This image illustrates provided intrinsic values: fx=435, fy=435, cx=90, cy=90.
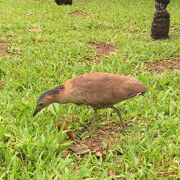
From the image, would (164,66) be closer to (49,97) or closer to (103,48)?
(103,48)

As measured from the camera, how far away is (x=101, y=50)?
897 cm

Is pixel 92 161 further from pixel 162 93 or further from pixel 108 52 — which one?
pixel 108 52

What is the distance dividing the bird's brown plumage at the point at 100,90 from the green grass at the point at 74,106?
437 millimetres

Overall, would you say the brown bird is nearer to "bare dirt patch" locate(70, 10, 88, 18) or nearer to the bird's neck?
the bird's neck

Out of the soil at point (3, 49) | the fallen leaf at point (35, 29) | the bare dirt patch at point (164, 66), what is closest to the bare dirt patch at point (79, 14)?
the fallen leaf at point (35, 29)

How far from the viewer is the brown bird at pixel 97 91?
445 cm

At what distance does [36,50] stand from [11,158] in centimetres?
475

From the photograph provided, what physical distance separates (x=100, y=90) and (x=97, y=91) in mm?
35

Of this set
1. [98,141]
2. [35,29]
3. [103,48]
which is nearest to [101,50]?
[103,48]

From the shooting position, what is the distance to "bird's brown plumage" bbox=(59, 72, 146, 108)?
445 centimetres

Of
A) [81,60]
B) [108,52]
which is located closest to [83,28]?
[108,52]

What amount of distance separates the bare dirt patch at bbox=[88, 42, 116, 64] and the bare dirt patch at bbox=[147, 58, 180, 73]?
3.27ft

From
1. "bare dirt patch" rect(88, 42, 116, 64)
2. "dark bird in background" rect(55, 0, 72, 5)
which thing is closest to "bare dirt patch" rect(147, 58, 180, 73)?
"bare dirt patch" rect(88, 42, 116, 64)

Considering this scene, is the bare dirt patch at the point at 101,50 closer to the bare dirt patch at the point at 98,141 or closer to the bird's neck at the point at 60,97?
the bare dirt patch at the point at 98,141
